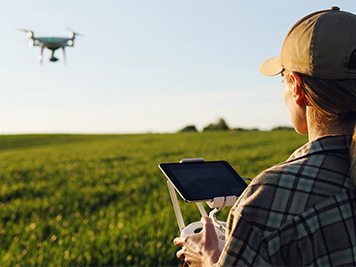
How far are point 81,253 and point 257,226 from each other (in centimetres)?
402

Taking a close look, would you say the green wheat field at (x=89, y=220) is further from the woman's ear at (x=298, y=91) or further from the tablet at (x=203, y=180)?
the woman's ear at (x=298, y=91)

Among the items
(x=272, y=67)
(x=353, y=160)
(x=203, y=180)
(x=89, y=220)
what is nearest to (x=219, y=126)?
(x=89, y=220)

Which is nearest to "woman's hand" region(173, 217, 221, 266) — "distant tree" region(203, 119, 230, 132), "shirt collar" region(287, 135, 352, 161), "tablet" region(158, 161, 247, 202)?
"tablet" region(158, 161, 247, 202)

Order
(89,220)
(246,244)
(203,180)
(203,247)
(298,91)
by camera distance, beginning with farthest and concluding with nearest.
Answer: (89,220)
(203,180)
(203,247)
(298,91)
(246,244)

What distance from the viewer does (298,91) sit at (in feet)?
4.39

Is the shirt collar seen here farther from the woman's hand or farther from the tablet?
the tablet

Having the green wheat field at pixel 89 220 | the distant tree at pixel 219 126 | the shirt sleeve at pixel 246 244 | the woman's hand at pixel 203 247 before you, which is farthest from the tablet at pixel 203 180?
the distant tree at pixel 219 126

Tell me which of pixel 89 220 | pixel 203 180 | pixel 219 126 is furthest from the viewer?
pixel 219 126

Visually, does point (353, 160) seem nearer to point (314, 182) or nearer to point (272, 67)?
point (314, 182)

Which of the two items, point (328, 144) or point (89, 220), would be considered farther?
point (89, 220)

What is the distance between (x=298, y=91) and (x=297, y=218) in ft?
1.62

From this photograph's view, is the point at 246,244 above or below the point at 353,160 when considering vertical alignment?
below

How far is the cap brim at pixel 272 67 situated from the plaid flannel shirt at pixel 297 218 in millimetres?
471

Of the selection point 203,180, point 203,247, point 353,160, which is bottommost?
point 203,247
